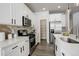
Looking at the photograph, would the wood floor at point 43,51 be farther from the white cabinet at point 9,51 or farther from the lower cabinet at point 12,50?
the white cabinet at point 9,51

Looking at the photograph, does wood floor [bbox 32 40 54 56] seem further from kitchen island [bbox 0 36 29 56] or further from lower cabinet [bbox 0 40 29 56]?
kitchen island [bbox 0 36 29 56]

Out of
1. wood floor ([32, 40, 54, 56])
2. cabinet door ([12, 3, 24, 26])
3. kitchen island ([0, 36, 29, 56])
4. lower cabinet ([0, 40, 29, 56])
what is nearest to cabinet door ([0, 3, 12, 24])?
cabinet door ([12, 3, 24, 26])

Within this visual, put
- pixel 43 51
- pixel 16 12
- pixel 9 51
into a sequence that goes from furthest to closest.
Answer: pixel 43 51 → pixel 16 12 → pixel 9 51

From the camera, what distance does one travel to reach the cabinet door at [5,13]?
117 inches

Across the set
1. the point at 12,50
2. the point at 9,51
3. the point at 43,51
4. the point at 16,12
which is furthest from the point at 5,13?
the point at 43,51

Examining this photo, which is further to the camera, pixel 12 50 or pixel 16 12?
pixel 16 12

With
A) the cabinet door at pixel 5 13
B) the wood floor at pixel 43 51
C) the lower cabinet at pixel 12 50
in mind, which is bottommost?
the wood floor at pixel 43 51

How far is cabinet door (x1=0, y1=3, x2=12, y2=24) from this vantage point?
2.97m

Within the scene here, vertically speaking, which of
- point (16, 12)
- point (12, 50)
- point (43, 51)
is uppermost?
point (16, 12)

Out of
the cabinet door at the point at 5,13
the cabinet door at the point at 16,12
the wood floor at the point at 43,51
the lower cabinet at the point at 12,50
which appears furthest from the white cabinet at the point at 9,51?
the wood floor at the point at 43,51

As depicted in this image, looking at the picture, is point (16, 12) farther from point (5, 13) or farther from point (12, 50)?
point (12, 50)

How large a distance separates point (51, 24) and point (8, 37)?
5.07 metres

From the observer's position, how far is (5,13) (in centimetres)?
307

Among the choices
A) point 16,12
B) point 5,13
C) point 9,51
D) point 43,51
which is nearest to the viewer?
point 9,51
